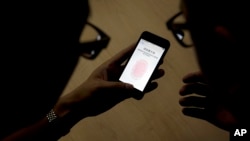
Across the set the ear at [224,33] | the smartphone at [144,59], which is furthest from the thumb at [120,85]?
the ear at [224,33]

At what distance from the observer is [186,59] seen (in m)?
0.81

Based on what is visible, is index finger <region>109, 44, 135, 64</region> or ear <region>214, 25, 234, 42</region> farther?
index finger <region>109, 44, 135, 64</region>

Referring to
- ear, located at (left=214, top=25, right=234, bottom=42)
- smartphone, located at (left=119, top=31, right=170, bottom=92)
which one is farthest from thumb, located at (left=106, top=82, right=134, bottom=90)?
ear, located at (left=214, top=25, right=234, bottom=42)

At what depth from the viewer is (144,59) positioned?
2.61 feet

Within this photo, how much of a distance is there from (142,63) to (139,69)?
0.02 m

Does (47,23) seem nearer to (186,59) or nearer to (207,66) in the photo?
(186,59)

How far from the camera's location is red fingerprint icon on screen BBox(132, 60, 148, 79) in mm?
796

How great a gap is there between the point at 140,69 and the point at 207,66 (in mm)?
218

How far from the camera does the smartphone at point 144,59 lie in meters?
0.79

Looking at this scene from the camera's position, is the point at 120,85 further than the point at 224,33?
Yes

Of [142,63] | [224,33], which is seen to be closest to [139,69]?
[142,63]

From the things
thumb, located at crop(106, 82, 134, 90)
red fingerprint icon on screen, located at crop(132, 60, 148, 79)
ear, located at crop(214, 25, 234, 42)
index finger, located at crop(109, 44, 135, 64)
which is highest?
ear, located at crop(214, 25, 234, 42)

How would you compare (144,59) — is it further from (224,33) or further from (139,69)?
(224,33)

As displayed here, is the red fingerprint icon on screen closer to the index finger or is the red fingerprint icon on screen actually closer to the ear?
the index finger
